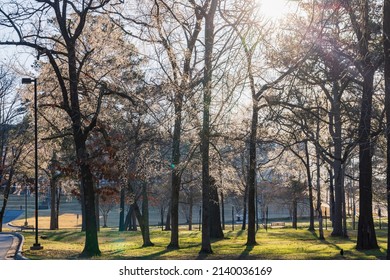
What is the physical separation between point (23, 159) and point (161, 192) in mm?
15386

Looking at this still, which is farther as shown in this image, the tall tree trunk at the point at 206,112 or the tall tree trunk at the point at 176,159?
the tall tree trunk at the point at 176,159

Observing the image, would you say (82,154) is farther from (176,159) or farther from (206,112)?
(206,112)

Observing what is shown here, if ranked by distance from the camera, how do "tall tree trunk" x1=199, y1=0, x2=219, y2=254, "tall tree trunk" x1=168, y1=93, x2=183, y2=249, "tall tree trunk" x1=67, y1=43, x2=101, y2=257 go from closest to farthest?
"tall tree trunk" x1=199, y1=0, x2=219, y2=254 < "tall tree trunk" x1=168, y1=93, x2=183, y2=249 < "tall tree trunk" x1=67, y1=43, x2=101, y2=257

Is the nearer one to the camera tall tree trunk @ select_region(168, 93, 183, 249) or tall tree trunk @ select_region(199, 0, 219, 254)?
tall tree trunk @ select_region(199, 0, 219, 254)

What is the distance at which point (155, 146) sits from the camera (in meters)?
21.0

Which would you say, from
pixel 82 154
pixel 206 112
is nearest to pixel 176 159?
pixel 82 154

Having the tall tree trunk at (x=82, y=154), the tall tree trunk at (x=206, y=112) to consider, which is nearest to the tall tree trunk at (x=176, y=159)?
the tall tree trunk at (x=206, y=112)

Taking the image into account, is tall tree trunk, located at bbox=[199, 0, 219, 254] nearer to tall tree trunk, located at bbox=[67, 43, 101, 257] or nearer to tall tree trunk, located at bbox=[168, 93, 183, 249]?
tall tree trunk, located at bbox=[168, 93, 183, 249]

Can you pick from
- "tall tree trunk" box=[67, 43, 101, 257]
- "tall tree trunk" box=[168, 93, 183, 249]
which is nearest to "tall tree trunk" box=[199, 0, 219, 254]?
"tall tree trunk" box=[168, 93, 183, 249]

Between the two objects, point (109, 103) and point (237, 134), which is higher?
point (109, 103)

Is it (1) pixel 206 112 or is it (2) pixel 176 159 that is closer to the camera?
(1) pixel 206 112

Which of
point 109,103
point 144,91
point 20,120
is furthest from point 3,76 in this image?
point 144,91

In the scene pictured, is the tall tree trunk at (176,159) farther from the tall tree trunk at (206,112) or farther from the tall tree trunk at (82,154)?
the tall tree trunk at (82,154)

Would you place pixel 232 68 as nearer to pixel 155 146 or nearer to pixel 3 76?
pixel 155 146
